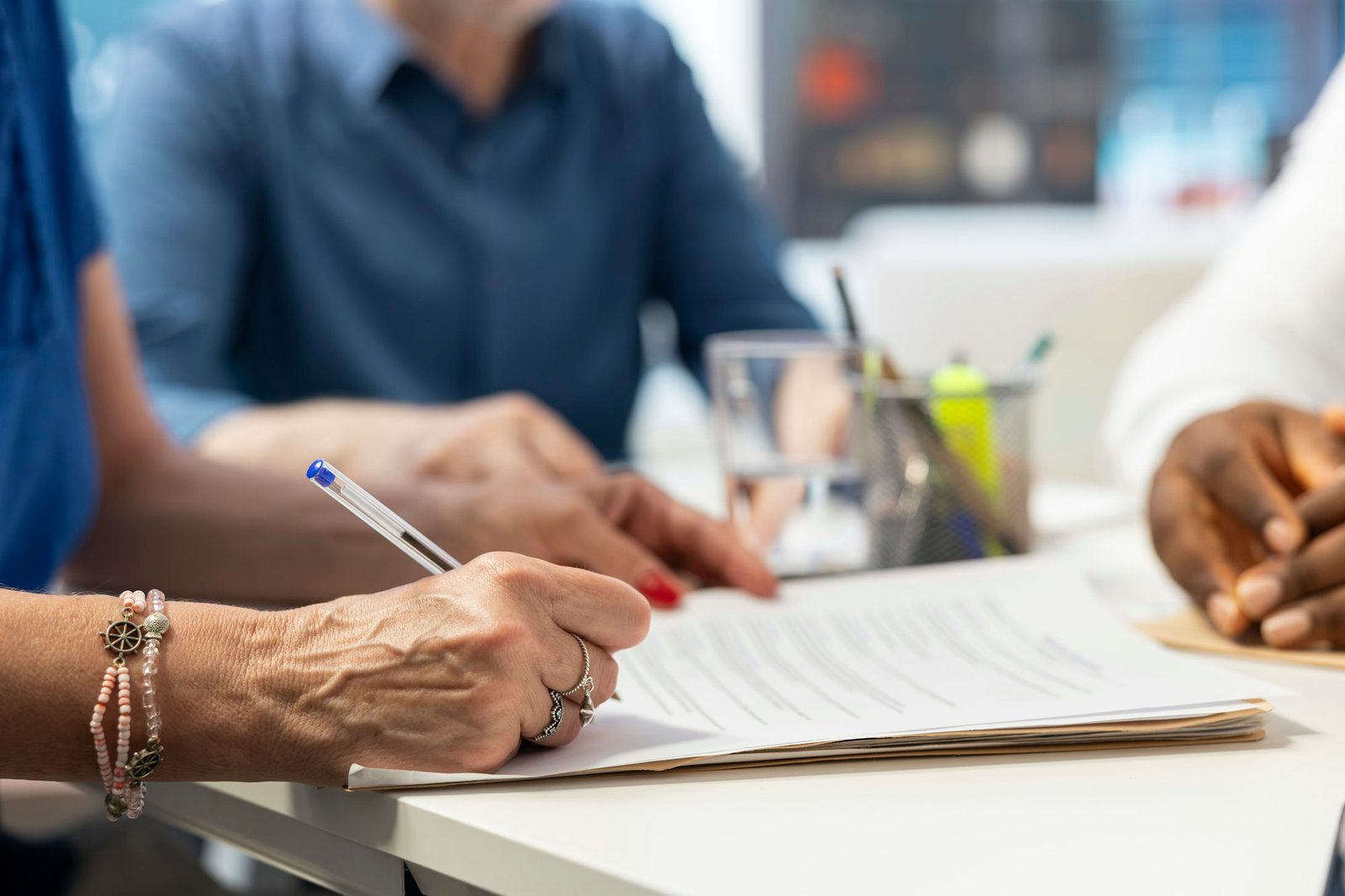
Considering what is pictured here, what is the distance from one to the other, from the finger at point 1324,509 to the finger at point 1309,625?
49 millimetres

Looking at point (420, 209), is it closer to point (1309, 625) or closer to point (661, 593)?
point (661, 593)

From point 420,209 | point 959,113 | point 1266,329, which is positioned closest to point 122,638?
point 1266,329

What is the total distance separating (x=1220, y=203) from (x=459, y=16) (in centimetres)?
278

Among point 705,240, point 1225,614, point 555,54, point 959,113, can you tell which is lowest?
point 1225,614

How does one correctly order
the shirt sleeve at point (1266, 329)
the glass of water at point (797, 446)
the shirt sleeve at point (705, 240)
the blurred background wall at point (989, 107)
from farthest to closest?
the blurred background wall at point (989, 107), the shirt sleeve at point (705, 240), the shirt sleeve at point (1266, 329), the glass of water at point (797, 446)

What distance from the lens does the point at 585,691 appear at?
547mm

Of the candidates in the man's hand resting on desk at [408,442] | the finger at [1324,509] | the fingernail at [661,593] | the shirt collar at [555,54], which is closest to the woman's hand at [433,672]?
the fingernail at [661,593]

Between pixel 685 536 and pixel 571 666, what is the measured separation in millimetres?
286

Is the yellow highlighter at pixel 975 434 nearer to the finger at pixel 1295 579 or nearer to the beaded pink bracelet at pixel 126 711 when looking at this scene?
the finger at pixel 1295 579

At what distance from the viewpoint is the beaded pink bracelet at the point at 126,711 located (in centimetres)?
52

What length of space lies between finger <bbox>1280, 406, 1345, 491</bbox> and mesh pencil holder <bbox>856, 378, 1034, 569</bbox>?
0.56 feet

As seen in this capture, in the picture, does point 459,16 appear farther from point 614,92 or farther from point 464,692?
point 464,692

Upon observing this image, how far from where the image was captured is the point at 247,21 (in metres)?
1.62

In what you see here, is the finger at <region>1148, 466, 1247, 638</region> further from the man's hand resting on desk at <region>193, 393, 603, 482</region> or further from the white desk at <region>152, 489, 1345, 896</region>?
the man's hand resting on desk at <region>193, 393, 603, 482</region>
